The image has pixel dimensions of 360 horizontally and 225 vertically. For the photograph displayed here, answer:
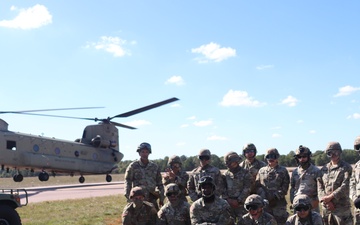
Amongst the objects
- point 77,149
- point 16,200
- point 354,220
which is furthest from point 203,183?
point 77,149

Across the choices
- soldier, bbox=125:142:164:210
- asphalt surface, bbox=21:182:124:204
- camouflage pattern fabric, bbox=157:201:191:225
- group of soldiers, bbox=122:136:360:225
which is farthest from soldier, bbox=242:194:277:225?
asphalt surface, bbox=21:182:124:204

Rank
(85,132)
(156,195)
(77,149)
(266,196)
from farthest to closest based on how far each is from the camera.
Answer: (85,132), (77,149), (156,195), (266,196)

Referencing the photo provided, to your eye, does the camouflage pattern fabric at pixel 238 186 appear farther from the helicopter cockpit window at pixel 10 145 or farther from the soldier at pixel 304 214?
the helicopter cockpit window at pixel 10 145

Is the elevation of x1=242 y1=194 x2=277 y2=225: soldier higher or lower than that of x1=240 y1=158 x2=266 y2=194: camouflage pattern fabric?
lower

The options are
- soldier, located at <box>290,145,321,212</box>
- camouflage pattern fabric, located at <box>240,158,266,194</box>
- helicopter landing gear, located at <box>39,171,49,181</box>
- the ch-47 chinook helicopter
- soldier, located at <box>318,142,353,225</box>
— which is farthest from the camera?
helicopter landing gear, located at <box>39,171,49,181</box>

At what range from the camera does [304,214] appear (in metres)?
5.78

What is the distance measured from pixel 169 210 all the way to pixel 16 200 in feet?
13.2

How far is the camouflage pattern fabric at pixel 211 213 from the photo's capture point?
6.05 meters

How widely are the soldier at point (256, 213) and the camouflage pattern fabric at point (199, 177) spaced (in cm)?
185

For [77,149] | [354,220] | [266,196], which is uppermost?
[77,149]

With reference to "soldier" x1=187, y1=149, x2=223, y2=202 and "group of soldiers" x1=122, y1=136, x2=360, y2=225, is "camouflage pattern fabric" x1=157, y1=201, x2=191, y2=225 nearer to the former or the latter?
"group of soldiers" x1=122, y1=136, x2=360, y2=225

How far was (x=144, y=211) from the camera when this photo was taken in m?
7.01

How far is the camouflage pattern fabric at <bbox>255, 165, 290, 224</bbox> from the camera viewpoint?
7934 mm

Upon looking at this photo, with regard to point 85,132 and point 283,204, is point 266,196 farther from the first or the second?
point 85,132
